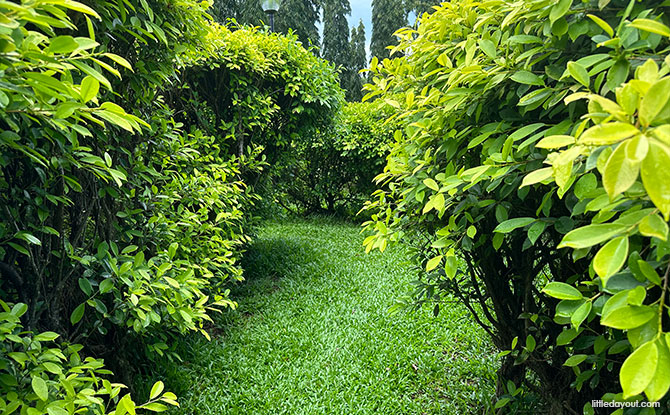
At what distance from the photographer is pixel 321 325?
11.6ft

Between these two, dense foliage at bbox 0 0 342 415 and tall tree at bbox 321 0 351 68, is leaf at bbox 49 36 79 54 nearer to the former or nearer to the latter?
dense foliage at bbox 0 0 342 415

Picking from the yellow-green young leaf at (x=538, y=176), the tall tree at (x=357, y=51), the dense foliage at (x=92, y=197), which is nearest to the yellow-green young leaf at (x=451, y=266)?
the yellow-green young leaf at (x=538, y=176)

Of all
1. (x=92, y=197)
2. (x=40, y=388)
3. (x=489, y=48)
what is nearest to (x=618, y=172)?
(x=489, y=48)

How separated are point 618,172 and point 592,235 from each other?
0.17m

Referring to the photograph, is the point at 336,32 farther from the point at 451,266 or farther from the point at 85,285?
the point at 451,266

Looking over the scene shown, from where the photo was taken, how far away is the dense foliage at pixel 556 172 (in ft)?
1.81

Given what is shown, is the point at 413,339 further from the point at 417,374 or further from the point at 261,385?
the point at 261,385

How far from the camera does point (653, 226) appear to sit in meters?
0.56

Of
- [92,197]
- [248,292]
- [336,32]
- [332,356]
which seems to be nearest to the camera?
[92,197]

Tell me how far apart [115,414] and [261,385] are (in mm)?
1719

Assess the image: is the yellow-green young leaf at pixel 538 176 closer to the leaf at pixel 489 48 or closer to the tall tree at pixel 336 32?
the leaf at pixel 489 48

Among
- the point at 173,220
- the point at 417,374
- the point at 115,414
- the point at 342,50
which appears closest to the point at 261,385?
the point at 417,374

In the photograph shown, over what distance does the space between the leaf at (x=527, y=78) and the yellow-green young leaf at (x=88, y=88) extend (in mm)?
1147

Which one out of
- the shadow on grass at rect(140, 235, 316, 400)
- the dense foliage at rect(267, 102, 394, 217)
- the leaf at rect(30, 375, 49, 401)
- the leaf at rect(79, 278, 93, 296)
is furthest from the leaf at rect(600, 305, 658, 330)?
the dense foliage at rect(267, 102, 394, 217)
